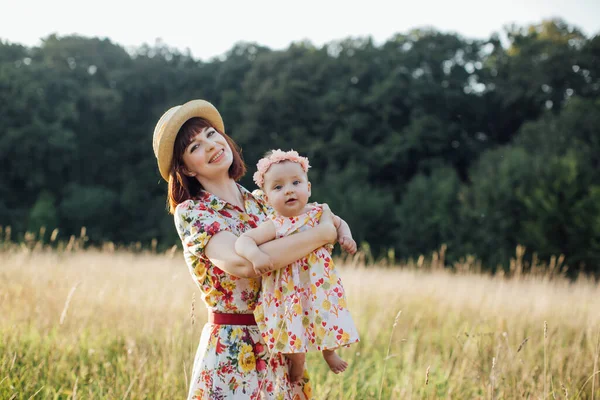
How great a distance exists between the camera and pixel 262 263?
2.01 meters

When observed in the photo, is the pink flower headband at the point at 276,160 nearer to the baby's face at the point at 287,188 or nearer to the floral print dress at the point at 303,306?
the baby's face at the point at 287,188

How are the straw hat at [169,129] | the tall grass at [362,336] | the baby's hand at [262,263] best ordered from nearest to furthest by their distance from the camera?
the baby's hand at [262,263], the straw hat at [169,129], the tall grass at [362,336]

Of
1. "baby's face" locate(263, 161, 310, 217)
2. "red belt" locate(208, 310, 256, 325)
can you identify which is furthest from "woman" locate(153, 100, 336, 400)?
"baby's face" locate(263, 161, 310, 217)

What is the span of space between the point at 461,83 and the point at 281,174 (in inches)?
1023

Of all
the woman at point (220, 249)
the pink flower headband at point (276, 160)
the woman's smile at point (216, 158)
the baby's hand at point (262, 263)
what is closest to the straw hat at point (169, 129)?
the woman at point (220, 249)

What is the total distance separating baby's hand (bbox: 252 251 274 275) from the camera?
2.01m

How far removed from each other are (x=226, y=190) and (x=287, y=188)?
16.2 inches

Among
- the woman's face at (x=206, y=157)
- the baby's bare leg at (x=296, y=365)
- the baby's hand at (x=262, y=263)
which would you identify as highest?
the woman's face at (x=206, y=157)

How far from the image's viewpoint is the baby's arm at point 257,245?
2012mm

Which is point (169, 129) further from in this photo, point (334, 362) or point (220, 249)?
point (334, 362)

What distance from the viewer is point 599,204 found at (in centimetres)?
1609

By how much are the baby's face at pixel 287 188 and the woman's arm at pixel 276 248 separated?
0.12 m

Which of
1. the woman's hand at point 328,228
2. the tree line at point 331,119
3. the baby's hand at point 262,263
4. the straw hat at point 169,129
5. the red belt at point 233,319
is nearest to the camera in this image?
the baby's hand at point 262,263

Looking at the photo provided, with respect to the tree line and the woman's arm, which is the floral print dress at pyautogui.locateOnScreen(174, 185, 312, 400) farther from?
the tree line
